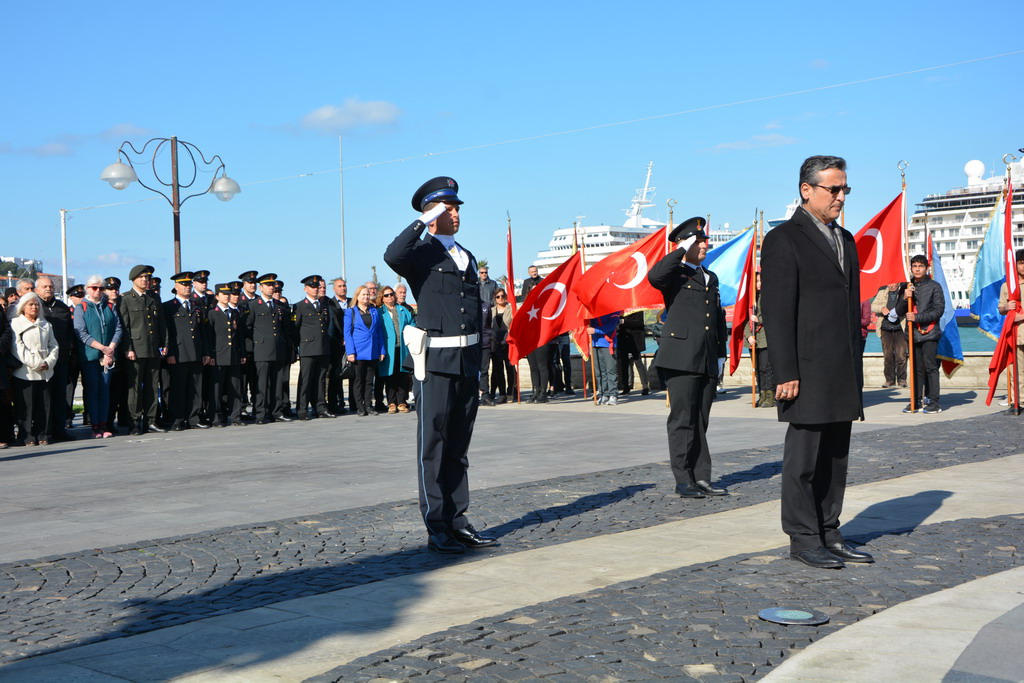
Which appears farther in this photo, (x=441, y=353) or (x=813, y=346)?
(x=441, y=353)

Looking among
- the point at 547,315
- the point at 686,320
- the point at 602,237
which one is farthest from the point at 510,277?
the point at 602,237

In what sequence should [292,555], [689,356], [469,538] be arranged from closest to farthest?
[292,555] → [469,538] → [689,356]

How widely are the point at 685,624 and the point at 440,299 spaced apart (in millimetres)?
2633

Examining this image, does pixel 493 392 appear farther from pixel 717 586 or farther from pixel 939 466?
pixel 717 586

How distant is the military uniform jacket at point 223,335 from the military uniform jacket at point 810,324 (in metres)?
11.0

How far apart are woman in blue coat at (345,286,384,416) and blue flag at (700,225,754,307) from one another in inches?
196

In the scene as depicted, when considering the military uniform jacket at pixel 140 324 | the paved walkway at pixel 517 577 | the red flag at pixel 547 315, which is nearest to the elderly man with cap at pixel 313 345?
the military uniform jacket at pixel 140 324

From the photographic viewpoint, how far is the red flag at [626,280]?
16.5 m

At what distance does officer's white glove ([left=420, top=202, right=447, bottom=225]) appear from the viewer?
6.47 m

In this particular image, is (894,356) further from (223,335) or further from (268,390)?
(223,335)

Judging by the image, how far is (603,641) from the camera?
445 centimetres

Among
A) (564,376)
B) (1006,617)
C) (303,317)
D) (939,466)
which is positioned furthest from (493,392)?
(1006,617)

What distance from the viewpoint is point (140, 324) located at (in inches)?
577

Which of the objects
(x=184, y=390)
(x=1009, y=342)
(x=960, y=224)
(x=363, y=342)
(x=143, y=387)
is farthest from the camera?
(x=960, y=224)
